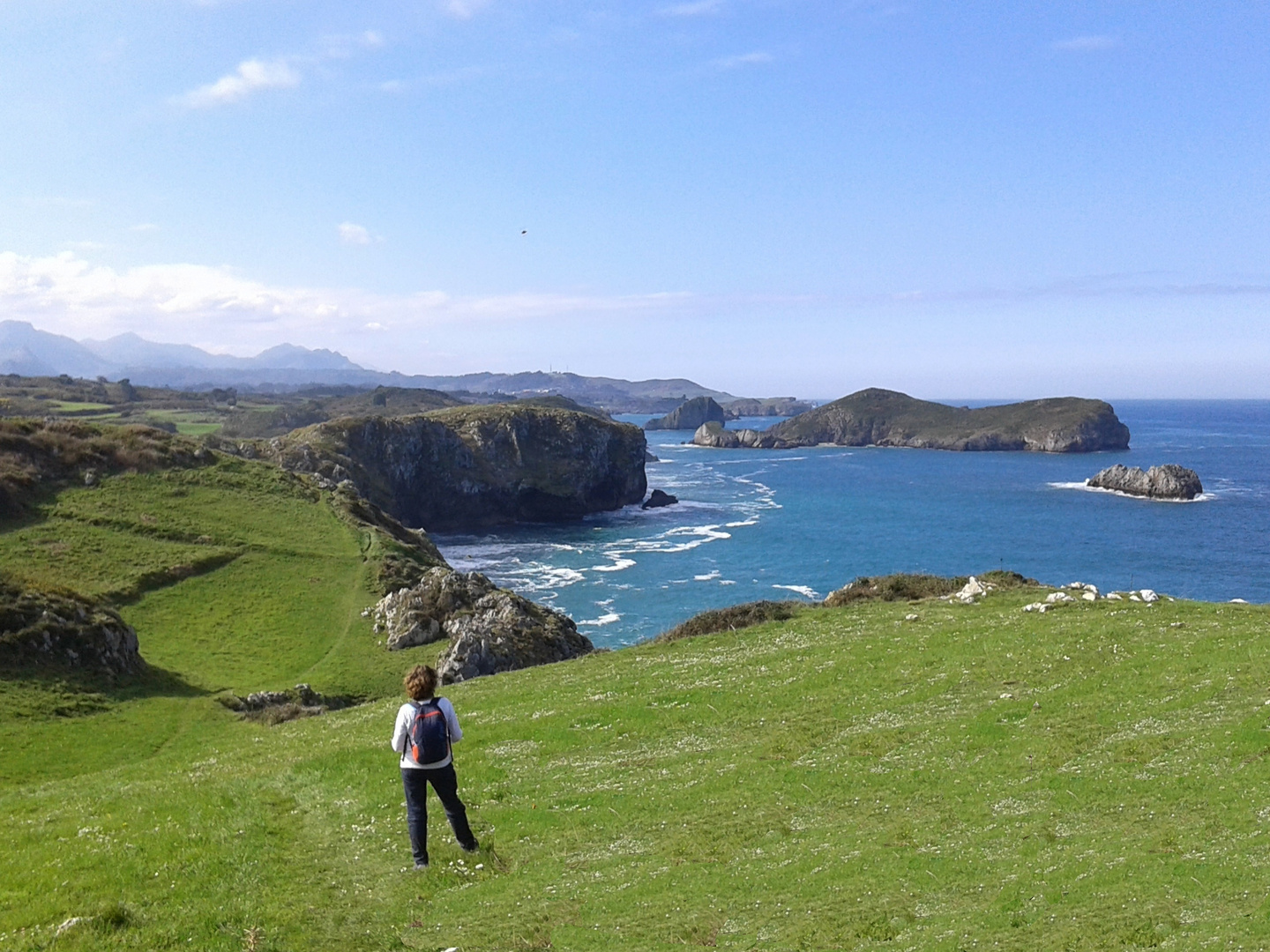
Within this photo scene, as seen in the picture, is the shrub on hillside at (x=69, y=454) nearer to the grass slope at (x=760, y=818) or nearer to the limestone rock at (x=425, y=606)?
the limestone rock at (x=425, y=606)

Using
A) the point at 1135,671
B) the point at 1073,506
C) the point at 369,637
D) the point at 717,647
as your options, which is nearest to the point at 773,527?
the point at 1073,506

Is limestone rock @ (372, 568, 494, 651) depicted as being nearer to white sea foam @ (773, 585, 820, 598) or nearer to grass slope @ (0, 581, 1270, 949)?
grass slope @ (0, 581, 1270, 949)

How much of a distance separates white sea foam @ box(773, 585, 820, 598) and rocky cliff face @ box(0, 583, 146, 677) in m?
75.0

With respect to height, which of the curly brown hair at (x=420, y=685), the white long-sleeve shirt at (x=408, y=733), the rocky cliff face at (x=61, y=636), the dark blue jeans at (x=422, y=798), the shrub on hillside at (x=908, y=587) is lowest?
the rocky cliff face at (x=61, y=636)

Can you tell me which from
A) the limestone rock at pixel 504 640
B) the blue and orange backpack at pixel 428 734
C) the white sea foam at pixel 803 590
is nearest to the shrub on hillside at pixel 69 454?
the limestone rock at pixel 504 640

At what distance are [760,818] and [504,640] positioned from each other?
40637 mm

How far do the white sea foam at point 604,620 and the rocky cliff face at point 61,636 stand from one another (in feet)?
174

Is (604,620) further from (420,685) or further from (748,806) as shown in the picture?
(420,685)

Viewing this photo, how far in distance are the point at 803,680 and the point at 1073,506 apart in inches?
6510

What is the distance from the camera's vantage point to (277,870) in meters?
16.5

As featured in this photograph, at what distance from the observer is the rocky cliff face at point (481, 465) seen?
554 ft

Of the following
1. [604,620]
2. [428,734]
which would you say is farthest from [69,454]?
[428,734]

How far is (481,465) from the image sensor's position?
604 feet

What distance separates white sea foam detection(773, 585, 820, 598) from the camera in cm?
10400
